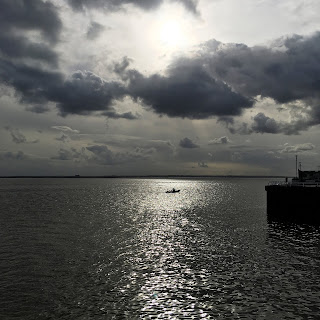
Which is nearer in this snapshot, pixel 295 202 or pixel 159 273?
pixel 159 273

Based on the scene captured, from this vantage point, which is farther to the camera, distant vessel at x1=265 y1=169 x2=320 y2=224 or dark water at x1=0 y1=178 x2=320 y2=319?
distant vessel at x1=265 y1=169 x2=320 y2=224

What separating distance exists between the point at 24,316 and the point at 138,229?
1250 inches

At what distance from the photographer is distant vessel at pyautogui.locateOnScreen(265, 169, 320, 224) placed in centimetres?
6009

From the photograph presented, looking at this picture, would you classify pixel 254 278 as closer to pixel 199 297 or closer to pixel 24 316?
pixel 199 297

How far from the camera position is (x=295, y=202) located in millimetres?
63688

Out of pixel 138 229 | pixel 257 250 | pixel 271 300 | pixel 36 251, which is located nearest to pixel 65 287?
pixel 36 251

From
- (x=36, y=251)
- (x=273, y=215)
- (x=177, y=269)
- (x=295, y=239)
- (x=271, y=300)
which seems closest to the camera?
(x=271, y=300)

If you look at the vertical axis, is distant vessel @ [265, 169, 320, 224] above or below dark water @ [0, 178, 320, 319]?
above

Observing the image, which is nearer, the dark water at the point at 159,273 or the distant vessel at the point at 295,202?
the dark water at the point at 159,273

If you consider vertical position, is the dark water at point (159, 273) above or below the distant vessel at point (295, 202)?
below

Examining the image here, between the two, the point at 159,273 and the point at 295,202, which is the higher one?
the point at 295,202

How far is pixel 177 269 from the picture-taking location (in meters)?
29.1

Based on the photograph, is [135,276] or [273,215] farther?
[273,215]

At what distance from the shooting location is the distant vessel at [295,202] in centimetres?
6009
